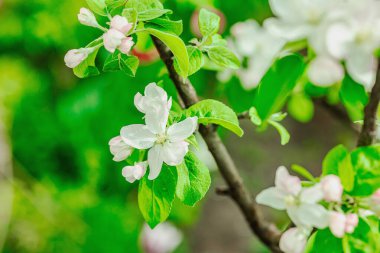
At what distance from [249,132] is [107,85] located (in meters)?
1.08

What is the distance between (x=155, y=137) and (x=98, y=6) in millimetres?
114

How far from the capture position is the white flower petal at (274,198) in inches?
19.6

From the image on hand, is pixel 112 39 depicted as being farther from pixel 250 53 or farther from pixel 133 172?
pixel 250 53

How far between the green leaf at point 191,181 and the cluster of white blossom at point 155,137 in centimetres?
2

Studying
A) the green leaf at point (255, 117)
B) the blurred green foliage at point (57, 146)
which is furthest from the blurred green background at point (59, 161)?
the green leaf at point (255, 117)

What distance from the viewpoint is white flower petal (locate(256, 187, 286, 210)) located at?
499mm

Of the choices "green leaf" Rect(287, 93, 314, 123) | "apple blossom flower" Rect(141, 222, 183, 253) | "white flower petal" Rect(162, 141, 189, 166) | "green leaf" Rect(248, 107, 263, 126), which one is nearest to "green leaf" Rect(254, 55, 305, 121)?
"green leaf" Rect(248, 107, 263, 126)

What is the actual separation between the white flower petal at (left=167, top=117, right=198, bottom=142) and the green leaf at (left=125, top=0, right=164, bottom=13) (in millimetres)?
94

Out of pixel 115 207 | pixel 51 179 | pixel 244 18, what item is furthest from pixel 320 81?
pixel 51 179

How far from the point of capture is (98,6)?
47cm

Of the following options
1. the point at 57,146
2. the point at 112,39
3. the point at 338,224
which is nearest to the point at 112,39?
the point at 112,39

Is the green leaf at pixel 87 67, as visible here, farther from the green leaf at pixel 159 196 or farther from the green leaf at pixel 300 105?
the green leaf at pixel 300 105

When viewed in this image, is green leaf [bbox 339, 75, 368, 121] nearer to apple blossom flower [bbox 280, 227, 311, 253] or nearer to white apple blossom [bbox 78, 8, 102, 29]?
apple blossom flower [bbox 280, 227, 311, 253]

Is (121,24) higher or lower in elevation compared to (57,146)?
higher
